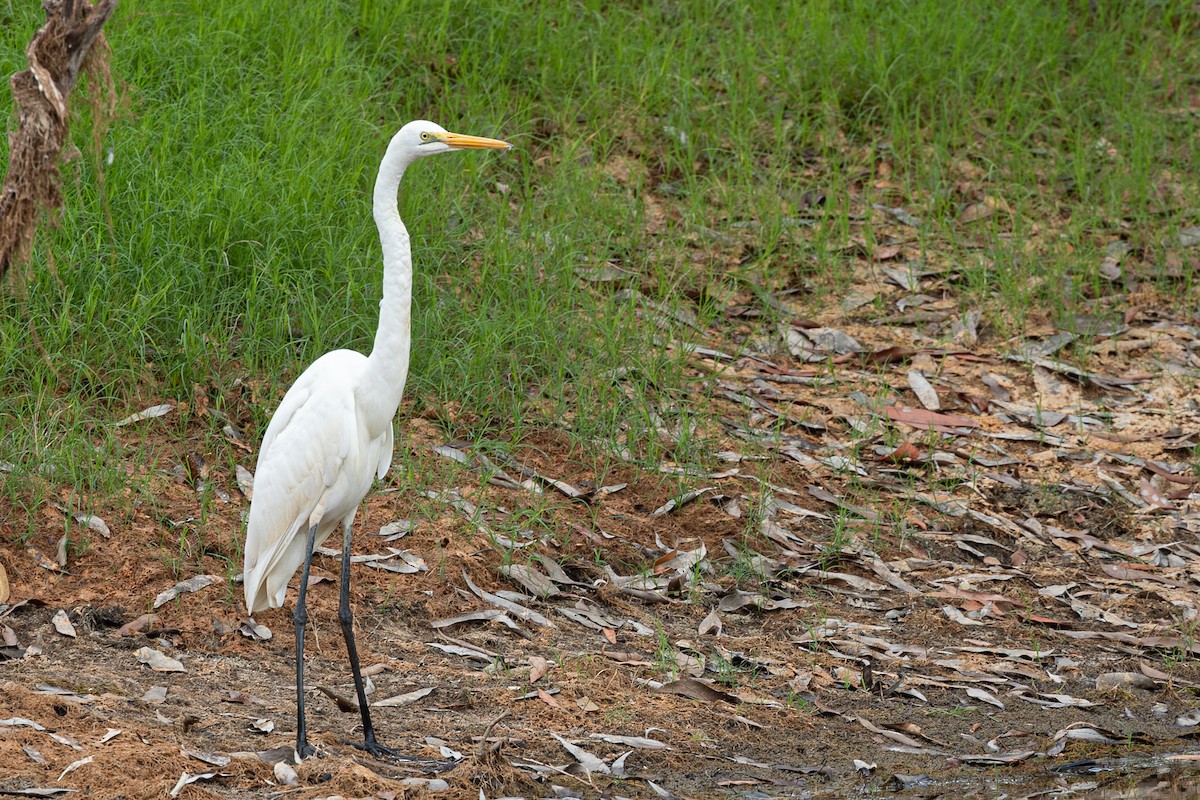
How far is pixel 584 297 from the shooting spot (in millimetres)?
7008

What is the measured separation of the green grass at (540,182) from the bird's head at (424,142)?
1354 mm

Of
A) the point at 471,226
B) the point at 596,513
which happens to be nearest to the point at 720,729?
the point at 596,513

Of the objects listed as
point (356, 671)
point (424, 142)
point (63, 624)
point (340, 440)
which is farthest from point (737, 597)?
point (63, 624)

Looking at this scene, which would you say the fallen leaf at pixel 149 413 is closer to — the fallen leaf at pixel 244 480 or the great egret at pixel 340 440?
the fallen leaf at pixel 244 480

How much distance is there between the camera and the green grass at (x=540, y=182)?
236 inches

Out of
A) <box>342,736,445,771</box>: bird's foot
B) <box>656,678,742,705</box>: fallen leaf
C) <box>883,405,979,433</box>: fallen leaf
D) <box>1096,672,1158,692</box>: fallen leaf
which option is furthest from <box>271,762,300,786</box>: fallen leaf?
<box>883,405,979,433</box>: fallen leaf

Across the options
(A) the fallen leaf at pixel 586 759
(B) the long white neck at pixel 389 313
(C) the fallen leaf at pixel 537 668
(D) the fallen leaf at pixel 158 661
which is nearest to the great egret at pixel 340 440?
(B) the long white neck at pixel 389 313

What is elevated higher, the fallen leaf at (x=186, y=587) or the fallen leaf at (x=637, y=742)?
the fallen leaf at (x=186, y=587)

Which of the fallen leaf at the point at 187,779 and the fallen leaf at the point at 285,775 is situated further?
the fallen leaf at the point at 285,775

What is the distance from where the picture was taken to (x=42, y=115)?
3.98 meters

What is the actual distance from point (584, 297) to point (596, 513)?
64.3 inches

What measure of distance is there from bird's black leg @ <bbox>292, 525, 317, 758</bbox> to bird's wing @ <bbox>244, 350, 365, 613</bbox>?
0.30 ft

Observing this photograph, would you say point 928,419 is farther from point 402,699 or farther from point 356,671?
point 356,671

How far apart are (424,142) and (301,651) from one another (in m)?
1.70
